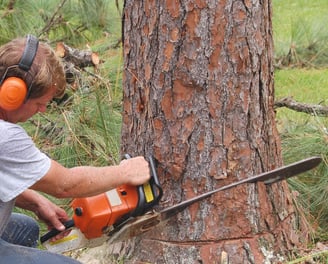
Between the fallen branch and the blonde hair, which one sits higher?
the blonde hair

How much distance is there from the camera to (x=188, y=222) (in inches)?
87.4

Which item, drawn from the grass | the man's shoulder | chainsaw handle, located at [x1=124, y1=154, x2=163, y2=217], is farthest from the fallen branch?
the man's shoulder

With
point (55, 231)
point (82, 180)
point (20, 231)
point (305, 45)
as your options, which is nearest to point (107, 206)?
point (82, 180)

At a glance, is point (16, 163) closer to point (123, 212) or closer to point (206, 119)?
point (123, 212)

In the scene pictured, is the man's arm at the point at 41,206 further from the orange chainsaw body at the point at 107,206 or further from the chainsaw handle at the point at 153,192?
the chainsaw handle at the point at 153,192

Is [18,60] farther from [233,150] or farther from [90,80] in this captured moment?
[90,80]

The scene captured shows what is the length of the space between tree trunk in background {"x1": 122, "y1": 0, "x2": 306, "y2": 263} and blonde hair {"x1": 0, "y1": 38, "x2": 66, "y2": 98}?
35 centimetres

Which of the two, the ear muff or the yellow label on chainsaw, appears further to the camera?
the yellow label on chainsaw

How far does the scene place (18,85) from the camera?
5.98 ft

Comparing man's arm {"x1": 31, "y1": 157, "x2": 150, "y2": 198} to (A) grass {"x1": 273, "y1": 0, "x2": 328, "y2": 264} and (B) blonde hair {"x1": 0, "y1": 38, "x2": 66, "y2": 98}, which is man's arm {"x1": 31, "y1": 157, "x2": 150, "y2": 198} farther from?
(A) grass {"x1": 273, "y1": 0, "x2": 328, "y2": 264}

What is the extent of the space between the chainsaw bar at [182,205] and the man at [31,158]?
0.17 m

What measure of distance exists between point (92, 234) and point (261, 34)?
794mm

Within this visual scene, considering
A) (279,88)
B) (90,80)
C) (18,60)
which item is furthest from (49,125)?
(279,88)

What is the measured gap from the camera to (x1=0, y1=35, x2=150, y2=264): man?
184 cm
